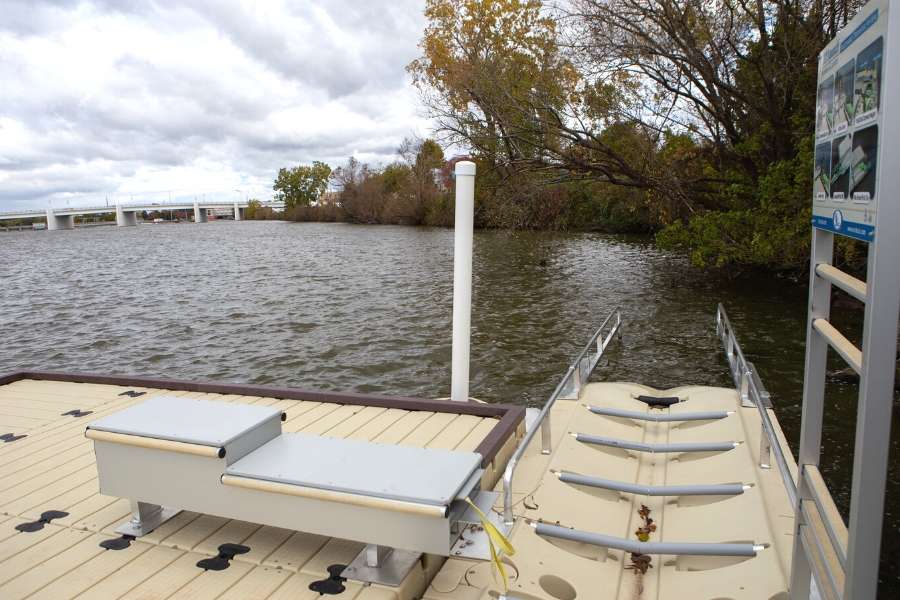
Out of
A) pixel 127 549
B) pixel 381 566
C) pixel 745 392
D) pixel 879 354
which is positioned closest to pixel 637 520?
pixel 381 566

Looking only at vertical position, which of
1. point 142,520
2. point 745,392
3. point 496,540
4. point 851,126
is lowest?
point 142,520

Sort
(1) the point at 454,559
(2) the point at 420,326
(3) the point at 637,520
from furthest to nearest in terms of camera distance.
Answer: (2) the point at 420,326 < (3) the point at 637,520 < (1) the point at 454,559

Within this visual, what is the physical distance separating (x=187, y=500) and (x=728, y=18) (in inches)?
725

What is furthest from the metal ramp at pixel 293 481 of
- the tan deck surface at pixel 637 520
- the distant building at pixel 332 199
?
the distant building at pixel 332 199

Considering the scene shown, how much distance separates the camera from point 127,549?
151 inches

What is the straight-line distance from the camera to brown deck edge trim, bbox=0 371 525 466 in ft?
17.8

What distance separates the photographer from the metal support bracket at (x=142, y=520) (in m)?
4.00

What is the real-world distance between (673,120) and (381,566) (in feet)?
59.3

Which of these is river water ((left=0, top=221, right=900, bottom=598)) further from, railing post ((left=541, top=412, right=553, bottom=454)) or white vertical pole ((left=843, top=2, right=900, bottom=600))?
white vertical pole ((left=843, top=2, right=900, bottom=600))

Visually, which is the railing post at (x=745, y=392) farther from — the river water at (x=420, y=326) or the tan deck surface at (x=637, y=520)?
the river water at (x=420, y=326)

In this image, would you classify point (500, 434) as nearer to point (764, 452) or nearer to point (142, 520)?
point (764, 452)

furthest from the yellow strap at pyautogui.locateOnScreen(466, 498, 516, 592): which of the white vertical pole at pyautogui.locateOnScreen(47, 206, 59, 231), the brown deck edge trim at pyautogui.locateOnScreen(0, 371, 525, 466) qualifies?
the white vertical pole at pyautogui.locateOnScreen(47, 206, 59, 231)

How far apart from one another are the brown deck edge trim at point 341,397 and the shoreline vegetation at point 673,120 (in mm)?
11249

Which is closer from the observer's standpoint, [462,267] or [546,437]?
[546,437]
